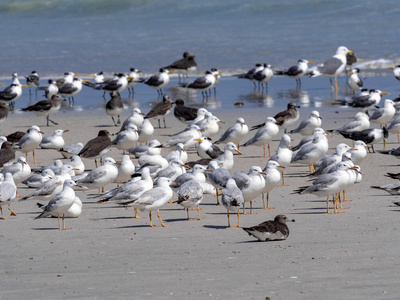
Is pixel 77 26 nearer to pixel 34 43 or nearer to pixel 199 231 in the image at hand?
pixel 34 43

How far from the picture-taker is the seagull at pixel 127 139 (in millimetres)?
14750

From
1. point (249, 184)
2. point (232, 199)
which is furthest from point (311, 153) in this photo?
point (232, 199)

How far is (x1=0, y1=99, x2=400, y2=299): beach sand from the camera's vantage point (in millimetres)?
6566

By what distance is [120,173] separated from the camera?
39.2ft

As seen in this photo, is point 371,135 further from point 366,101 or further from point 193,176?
point 193,176

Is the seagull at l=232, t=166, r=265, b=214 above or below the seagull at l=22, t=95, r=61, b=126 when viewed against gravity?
above

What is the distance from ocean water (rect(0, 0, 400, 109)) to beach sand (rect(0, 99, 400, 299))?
11472 mm

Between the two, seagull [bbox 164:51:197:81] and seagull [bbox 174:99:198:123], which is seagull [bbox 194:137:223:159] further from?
seagull [bbox 164:51:197:81]

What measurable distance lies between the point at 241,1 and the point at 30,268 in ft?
155

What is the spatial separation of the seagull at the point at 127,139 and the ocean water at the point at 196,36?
262 inches

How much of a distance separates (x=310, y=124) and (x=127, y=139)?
3.47 metres

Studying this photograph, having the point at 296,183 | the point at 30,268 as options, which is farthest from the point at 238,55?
the point at 30,268

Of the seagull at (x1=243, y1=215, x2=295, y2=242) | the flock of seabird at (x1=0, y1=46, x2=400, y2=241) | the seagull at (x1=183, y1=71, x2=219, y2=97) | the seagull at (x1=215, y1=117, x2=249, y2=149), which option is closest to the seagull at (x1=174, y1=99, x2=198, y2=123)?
the flock of seabird at (x1=0, y1=46, x2=400, y2=241)

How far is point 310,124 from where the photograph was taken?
1562 centimetres
